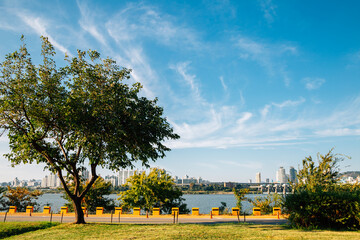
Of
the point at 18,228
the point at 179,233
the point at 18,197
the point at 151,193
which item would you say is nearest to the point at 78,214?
the point at 18,228

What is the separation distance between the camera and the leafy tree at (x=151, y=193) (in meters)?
35.2

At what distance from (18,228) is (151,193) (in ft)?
54.6

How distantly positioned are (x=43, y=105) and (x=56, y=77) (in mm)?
2271

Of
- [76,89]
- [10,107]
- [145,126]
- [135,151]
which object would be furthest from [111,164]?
[10,107]

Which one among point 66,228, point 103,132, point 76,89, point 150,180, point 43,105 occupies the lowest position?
point 66,228

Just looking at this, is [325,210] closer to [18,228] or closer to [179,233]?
[179,233]

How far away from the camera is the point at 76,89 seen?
2094 cm

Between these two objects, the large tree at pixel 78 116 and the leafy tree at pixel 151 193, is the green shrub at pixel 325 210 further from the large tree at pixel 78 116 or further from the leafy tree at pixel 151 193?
the leafy tree at pixel 151 193

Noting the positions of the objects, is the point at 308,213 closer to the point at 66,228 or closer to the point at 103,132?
the point at 103,132

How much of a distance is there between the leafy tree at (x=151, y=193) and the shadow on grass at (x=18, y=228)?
13.6 m

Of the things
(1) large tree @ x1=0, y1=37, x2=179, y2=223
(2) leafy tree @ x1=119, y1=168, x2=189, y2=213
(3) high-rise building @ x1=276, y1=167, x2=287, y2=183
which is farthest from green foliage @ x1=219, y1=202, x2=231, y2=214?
(3) high-rise building @ x1=276, y1=167, x2=287, y2=183

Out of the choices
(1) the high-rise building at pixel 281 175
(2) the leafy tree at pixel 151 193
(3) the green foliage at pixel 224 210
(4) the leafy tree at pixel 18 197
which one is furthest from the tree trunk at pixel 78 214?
(1) the high-rise building at pixel 281 175

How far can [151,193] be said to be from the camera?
35188 mm

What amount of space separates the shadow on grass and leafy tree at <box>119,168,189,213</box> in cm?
1357
